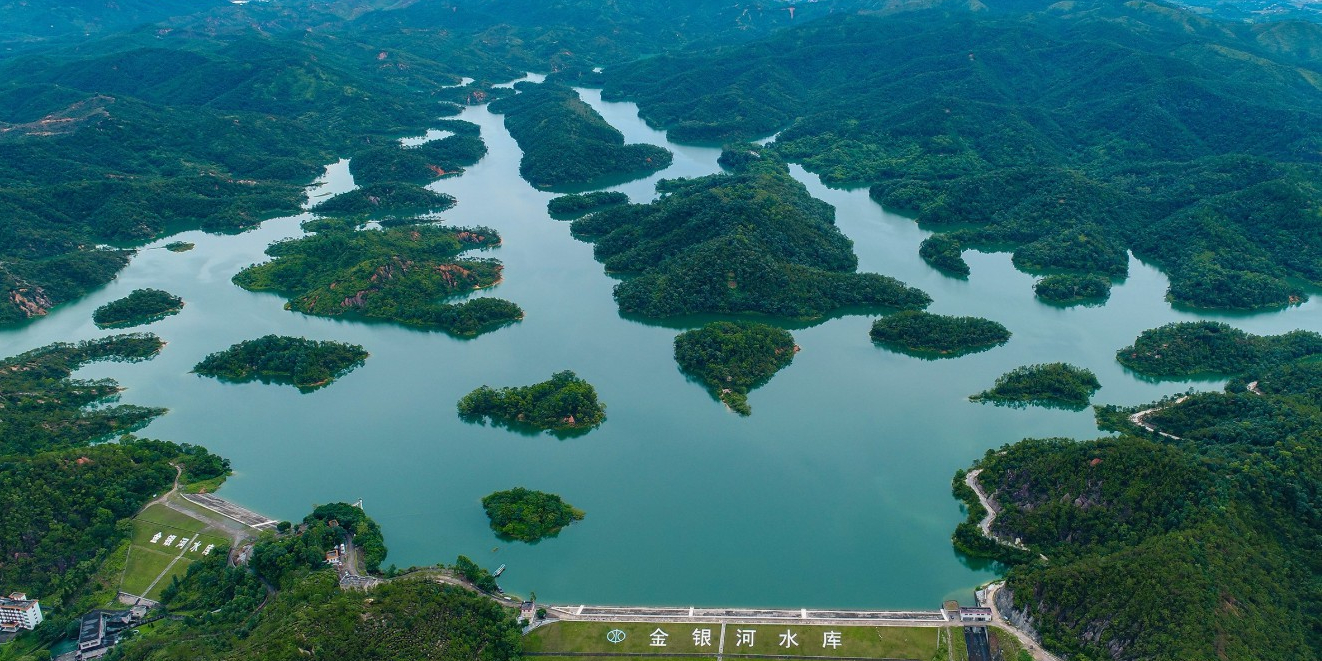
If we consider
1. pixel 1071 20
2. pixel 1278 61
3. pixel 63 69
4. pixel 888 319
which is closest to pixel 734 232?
pixel 888 319

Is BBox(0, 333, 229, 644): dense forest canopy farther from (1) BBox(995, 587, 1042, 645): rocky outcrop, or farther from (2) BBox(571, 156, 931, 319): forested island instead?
(1) BBox(995, 587, 1042, 645): rocky outcrop

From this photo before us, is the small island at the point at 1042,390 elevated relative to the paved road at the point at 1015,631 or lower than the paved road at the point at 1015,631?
elevated

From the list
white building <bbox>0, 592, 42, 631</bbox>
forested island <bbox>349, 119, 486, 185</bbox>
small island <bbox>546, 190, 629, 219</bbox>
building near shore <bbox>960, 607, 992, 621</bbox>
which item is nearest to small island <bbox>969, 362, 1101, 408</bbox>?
building near shore <bbox>960, 607, 992, 621</bbox>

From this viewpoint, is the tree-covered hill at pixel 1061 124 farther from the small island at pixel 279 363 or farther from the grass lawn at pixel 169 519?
the grass lawn at pixel 169 519

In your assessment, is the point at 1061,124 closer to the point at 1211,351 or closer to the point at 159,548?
the point at 1211,351

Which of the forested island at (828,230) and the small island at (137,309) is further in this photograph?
the small island at (137,309)

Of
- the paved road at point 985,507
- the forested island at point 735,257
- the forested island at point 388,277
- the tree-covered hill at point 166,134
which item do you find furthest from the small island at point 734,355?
the tree-covered hill at point 166,134
